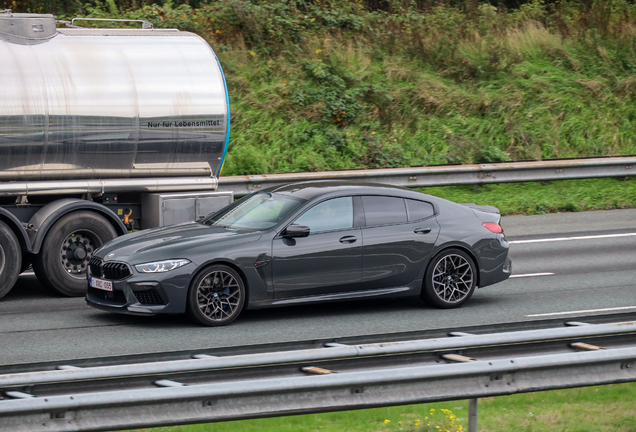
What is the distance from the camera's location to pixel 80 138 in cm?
1130

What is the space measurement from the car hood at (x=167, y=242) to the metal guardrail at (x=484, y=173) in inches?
234

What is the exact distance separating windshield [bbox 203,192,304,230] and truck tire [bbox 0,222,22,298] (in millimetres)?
2274

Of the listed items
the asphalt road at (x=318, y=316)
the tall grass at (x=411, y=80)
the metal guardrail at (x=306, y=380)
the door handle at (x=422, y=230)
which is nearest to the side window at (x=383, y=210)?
the door handle at (x=422, y=230)

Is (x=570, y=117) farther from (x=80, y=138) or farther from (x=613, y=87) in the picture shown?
(x=80, y=138)

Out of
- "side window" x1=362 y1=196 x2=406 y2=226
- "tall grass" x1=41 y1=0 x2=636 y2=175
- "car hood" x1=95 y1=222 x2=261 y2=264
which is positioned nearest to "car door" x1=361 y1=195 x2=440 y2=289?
"side window" x1=362 y1=196 x2=406 y2=226

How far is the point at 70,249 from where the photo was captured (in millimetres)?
11414

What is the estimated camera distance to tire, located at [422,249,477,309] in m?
10.5

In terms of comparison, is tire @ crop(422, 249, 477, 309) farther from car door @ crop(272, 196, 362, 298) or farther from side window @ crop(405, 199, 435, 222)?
car door @ crop(272, 196, 362, 298)

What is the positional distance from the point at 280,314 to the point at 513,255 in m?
5.09

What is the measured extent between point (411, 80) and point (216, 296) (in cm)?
1478

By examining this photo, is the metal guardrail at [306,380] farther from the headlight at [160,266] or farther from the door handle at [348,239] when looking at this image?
the door handle at [348,239]

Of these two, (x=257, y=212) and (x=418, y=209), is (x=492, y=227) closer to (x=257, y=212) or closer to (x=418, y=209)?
(x=418, y=209)

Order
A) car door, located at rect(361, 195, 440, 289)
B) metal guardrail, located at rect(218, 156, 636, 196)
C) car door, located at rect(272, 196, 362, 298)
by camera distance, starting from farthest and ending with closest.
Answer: metal guardrail, located at rect(218, 156, 636, 196) → car door, located at rect(361, 195, 440, 289) → car door, located at rect(272, 196, 362, 298)

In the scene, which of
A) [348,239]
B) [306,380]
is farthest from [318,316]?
[306,380]
